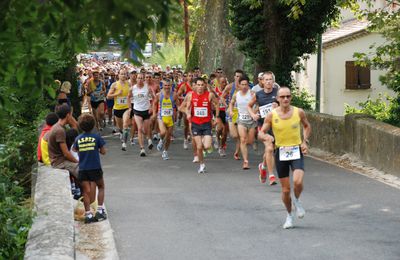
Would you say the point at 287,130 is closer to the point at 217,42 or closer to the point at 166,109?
the point at 166,109

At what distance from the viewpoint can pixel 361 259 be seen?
9820 mm

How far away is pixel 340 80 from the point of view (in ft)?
150

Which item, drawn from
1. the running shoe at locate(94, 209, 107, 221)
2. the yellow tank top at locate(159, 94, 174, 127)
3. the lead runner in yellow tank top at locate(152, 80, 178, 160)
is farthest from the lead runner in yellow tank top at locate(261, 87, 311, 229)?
the yellow tank top at locate(159, 94, 174, 127)

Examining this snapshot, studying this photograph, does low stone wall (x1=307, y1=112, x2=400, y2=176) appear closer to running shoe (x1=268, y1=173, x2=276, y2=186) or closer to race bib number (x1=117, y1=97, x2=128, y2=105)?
running shoe (x1=268, y1=173, x2=276, y2=186)

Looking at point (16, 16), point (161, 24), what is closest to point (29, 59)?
point (16, 16)

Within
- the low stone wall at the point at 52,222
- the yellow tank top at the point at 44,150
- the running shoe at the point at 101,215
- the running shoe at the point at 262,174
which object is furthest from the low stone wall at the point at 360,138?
the low stone wall at the point at 52,222

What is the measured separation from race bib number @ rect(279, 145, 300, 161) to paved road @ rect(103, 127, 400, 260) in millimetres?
805

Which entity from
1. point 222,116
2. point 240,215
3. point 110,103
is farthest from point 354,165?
point 110,103

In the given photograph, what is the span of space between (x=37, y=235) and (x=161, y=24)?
10.3 feet

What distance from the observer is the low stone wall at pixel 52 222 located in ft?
23.2

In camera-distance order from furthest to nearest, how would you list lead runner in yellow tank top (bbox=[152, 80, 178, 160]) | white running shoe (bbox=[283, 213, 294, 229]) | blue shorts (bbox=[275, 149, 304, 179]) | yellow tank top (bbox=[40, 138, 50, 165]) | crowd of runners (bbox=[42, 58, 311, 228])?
1. lead runner in yellow tank top (bbox=[152, 80, 178, 160])
2. yellow tank top (bbox=[40, 138, 50, 165])
3. crowd of runners (bbox=[42, 58, 311, 228])
4. blue shorts (bbox=[275, 149, 304, 179])
5. white running shoe (bbox=[283, 213, 294, 229])

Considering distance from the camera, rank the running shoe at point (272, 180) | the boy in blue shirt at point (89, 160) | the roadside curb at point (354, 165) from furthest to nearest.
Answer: the roadside curb at point (354, 165), the running shoe at point (272, 180), the boy in blue shirt at point (89, 160)

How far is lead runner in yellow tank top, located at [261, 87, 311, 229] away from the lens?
38.8 ft

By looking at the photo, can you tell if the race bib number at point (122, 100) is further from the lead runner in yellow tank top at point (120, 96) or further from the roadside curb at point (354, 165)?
the roadside curb at point (354, 165)
